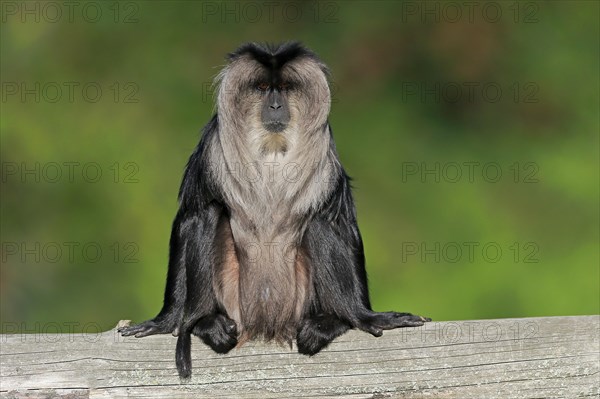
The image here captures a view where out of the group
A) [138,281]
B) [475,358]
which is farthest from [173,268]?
[138,281]

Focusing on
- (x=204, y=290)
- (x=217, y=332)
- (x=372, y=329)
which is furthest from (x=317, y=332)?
(x=204, y=290)

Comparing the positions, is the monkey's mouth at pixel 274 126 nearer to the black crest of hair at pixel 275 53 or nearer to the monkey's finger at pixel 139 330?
the black crest of hair at pixel 275 53

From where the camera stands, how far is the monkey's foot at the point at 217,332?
547 centimetres

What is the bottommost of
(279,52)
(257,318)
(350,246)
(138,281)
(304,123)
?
(138,281)

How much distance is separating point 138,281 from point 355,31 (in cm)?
489

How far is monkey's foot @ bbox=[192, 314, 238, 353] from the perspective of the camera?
17.9ft

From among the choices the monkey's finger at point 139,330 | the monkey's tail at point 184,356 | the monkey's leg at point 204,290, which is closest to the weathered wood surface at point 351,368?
the monkey's tail at point 184,356

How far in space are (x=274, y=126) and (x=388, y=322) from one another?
138 cm

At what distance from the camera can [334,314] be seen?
5.96 meters

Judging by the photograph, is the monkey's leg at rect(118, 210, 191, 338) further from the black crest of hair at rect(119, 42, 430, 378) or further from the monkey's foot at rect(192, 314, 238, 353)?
the monkey's foot at rect(192, 314, 238, 353)

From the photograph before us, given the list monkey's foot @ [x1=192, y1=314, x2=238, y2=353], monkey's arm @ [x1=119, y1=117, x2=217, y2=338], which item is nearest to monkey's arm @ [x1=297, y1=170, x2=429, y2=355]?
monkey's foot @ [x1=192, y1=314, x2=238, y2=353]

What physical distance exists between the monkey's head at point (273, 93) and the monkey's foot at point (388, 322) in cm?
120

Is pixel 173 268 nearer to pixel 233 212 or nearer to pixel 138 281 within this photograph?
pixel 233 212

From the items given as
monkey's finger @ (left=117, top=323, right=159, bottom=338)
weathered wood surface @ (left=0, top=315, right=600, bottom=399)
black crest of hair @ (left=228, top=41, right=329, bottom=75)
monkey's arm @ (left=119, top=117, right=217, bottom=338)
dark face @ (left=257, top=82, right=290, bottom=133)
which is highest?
black crest of hair @ (left=228, top=41, right=329, bottom=75)
